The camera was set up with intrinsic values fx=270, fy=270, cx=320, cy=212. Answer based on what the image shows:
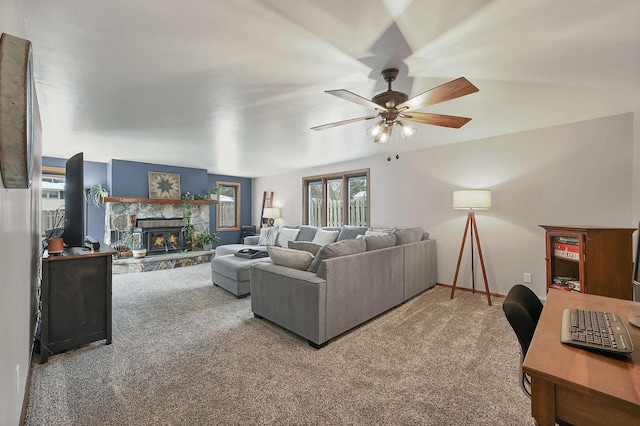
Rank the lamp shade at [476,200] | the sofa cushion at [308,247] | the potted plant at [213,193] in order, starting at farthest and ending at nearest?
the potted plant at [213,193] < the lamp shade at [476,200] < the sofa cushion at [308,247]

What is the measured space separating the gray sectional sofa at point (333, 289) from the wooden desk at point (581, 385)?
1693mm

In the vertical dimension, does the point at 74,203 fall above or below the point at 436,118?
below

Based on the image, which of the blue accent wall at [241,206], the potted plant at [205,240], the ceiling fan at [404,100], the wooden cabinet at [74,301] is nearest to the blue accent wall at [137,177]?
the blue accent wall at [241,206]

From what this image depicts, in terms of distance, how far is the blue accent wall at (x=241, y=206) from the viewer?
7.69m

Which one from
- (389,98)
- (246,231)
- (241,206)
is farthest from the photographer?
(241,206)

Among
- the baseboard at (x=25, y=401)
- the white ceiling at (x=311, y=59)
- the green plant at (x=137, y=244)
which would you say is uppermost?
the white ceiling at (x=311, y=59)

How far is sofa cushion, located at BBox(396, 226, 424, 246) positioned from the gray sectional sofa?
0.17 meters

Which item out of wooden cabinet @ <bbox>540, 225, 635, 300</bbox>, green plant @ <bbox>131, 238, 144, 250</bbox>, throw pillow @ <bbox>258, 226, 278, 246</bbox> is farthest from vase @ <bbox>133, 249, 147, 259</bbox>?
wooden cabinet @ <bbox>540, 225, 635, 300</bbox>

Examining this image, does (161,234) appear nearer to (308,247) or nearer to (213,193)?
(213,193)

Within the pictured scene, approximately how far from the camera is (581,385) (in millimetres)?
763

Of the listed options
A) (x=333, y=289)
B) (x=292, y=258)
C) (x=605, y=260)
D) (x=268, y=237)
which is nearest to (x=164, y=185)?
(x=268, y=237)

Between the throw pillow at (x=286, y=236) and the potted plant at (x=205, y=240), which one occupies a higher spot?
the throw pillow at (x=286, y=236)

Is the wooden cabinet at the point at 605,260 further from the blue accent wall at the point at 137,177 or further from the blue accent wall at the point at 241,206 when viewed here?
the blue accent wall at the point at 241,206

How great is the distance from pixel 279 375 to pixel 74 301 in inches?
75.3
